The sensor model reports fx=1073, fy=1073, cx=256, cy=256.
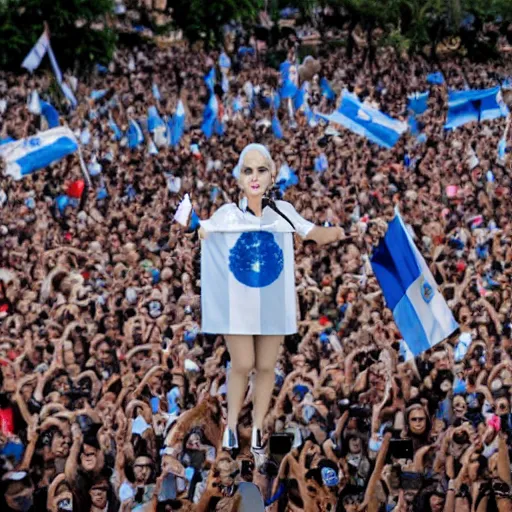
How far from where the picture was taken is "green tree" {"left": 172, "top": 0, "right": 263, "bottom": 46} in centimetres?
646

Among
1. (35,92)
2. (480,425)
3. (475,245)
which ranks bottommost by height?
(480,425)

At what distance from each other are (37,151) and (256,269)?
2115 mm

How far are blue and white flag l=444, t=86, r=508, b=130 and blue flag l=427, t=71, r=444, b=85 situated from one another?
3.7 inches

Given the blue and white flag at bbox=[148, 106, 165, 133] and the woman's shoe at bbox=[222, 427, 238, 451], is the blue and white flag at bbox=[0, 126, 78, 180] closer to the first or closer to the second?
the blue and white flag at bbox=[148, 106, 165, 133]

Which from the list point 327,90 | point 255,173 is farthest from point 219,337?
point 327,90

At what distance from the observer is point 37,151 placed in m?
6.21

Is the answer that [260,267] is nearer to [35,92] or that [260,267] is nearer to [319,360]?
A: [319,360]

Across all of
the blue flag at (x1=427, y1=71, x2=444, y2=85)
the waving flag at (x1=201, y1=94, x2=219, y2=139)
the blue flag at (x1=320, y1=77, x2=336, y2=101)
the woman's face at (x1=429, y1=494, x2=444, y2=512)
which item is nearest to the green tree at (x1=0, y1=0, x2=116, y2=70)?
the waving flag at (x1=201, y1=94, x2=219, y2=139)

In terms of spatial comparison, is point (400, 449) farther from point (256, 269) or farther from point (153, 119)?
point (153, 119)

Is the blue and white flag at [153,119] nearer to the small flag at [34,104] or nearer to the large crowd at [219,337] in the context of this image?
the large crowd at [219,337]

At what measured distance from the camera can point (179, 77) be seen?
657 cm

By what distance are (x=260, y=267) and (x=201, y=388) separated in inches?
37.3

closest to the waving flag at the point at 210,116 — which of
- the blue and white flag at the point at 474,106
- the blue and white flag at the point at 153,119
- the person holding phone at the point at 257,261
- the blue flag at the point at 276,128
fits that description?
the blue and white flag at the point at 153,119

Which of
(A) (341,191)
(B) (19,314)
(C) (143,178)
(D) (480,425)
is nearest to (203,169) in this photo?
(C) (143,178)
